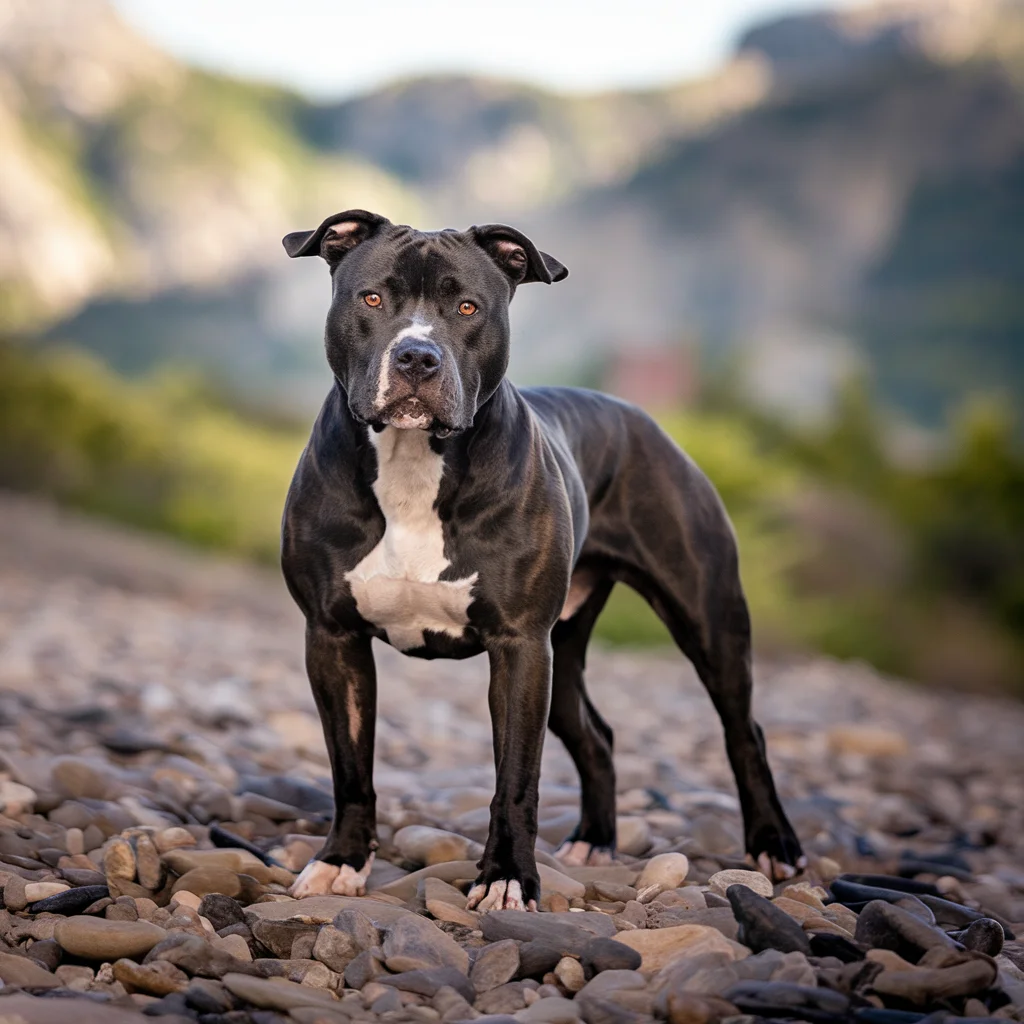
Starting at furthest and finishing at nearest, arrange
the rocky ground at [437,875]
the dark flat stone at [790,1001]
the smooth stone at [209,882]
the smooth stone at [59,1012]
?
the smooth stone at [209,882] < the rocky ground at [437,875] < the dark flat stone at [790,1001] < the smooth stone at [59,1012]

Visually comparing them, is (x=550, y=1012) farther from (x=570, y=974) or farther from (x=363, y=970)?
(x=363, y=970)

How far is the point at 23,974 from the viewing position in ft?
10.4

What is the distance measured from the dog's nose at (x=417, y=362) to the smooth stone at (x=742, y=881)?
1.88 m

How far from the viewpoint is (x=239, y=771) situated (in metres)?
5.64

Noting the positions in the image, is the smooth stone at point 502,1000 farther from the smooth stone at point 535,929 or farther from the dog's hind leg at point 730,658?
the dog's hind leg at point 730,658

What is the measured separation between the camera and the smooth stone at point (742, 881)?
4199 mm

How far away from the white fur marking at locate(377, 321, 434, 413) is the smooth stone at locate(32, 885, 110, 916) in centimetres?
155

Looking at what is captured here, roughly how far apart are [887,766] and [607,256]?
119 ft

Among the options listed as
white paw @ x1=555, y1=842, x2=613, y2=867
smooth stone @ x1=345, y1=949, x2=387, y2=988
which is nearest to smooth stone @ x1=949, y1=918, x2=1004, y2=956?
white paw @ x1=555, y1=842, x2=613, y2=867

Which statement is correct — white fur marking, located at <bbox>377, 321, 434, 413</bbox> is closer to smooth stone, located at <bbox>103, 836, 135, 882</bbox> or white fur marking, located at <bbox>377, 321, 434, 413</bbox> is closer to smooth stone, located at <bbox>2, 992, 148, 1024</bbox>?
smooth stone, located at <bbox>103, 836, 135, 882</bbox>

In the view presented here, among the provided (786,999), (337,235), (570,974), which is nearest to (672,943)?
(570,974)

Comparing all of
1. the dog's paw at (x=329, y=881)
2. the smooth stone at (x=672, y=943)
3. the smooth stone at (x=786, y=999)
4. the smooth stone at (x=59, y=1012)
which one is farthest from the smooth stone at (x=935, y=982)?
the smooth stone at (x=59, y=1012)

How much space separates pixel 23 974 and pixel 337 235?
2.23 metres

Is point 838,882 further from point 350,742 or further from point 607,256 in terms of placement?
point 607,256
